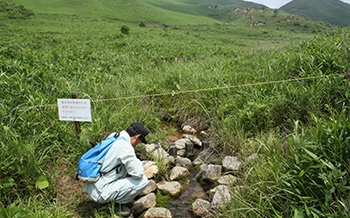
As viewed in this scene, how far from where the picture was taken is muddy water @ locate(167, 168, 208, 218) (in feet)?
11.6

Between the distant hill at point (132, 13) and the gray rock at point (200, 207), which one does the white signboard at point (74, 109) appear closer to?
the gray rock at point (200, 207)

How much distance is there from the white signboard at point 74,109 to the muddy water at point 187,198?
165cm

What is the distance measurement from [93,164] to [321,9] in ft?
478

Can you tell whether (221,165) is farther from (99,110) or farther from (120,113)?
(99,110)

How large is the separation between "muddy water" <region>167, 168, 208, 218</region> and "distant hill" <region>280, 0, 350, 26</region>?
4730 inches

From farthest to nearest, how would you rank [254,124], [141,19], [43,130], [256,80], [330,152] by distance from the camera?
[141,19], [256,80], [254,124], [43,130], [330,152]

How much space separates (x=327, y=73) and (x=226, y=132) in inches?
80.2

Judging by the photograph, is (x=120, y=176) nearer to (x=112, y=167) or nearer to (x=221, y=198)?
(x=112, y=167)

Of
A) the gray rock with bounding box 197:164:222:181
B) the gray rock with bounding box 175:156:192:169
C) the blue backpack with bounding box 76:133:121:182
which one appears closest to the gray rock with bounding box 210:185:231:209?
the gray rock with bounding box 197:164:222:181

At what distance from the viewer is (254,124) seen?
15.1 feet

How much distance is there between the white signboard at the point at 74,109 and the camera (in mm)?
3787

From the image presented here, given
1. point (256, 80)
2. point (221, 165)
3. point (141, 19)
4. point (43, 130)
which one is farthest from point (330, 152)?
point (141, 19)

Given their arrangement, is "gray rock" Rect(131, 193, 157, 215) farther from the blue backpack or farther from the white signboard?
the white signboard

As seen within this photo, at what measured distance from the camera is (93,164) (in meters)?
3.20
